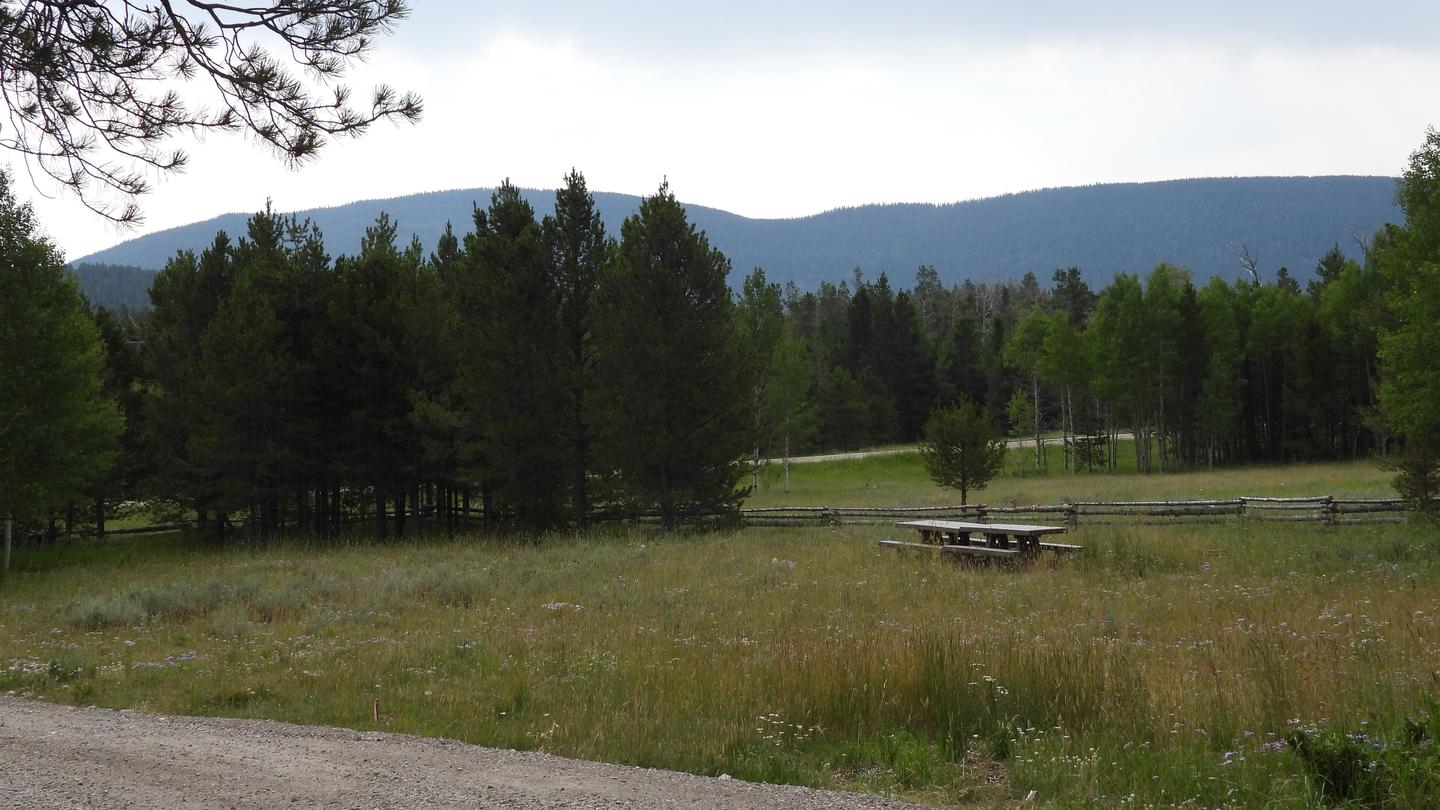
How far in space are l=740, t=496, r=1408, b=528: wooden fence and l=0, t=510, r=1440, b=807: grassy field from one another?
433cm

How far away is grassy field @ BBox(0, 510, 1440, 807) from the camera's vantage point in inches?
251

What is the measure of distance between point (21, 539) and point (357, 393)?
17.6 m

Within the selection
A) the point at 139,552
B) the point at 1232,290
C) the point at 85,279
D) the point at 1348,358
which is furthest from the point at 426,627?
the point at 85,279

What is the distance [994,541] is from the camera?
64.0 feet

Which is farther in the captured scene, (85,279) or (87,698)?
(85,279)

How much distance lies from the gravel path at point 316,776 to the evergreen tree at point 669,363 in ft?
60.1

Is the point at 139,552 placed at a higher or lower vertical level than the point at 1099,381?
lower

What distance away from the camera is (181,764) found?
6.28 m

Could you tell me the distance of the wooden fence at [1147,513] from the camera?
913 inches

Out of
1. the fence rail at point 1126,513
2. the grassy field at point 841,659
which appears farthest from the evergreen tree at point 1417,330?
the grassy field at point 841,659

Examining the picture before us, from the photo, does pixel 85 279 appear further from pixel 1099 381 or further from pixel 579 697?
pixel 579 697

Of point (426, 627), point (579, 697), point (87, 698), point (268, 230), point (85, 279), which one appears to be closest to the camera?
point (579, 697)

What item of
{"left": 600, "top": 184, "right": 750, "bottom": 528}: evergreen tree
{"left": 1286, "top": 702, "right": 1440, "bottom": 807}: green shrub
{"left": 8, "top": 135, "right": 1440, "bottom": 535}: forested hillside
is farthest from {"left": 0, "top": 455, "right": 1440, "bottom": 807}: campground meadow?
{"left": 8, "top": 135, "right": 1440, "bottom": 535}: forested hillside

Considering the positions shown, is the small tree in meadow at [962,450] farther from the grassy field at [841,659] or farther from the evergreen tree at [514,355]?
the evergreen tree at [514,355]
